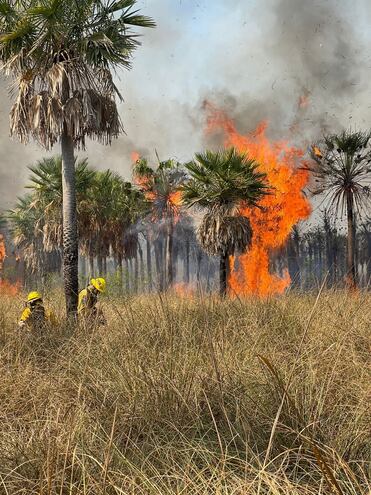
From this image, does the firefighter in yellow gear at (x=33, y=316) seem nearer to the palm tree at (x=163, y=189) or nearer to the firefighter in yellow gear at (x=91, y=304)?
the firefighter in yellow gear at (x=91, y=304)

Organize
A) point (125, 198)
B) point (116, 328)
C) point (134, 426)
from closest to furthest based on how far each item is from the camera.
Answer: point (134, 426), point (116, 328), point (125, 198)

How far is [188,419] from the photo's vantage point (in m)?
3.38

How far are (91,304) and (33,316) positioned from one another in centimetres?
94

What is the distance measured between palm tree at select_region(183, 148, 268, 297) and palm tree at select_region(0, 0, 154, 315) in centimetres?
668

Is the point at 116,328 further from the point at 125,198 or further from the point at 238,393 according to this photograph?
the point at 125,198

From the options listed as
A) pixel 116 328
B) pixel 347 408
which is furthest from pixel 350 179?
pixel 347 408

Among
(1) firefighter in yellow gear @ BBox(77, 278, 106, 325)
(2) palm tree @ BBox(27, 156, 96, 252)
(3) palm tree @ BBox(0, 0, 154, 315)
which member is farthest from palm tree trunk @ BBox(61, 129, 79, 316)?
(2) palm tree @ BBox(27, 156, 96, 252)

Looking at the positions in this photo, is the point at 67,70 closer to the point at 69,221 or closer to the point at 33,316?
the point at 69,221

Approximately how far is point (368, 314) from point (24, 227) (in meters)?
50.5

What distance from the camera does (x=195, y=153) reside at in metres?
19.0

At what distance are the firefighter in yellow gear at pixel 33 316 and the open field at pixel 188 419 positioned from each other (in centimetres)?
136

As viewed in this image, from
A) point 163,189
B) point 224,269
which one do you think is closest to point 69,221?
point 224,269

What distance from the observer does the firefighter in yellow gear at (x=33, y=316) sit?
7.07 m

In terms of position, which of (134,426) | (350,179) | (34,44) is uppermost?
(34,44)
